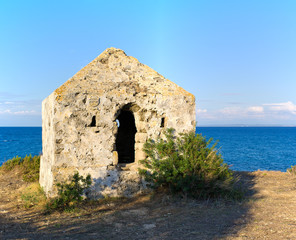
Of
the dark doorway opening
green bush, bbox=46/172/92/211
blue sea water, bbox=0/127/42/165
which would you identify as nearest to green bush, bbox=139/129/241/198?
green bush, bbox=46/172/92/211

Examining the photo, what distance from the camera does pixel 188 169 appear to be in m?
7.10

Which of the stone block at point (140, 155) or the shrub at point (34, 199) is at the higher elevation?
the stone block at point (140, 155)

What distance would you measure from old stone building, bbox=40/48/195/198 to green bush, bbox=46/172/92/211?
28 cm

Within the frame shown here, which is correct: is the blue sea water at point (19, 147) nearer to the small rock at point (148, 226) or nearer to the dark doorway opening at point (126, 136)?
the dark doorway opening at point (126, 136)

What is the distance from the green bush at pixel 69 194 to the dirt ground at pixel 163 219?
0.27 m

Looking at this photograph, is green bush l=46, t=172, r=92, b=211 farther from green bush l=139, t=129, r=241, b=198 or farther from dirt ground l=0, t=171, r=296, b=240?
green bush l=139, t=129, r=241, b=198

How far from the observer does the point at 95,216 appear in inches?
251

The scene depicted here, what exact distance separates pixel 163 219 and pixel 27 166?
792 cm

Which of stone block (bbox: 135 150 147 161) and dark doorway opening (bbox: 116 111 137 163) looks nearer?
stone block (bbox: 135 150 147 161)

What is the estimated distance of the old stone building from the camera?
725 centimetres

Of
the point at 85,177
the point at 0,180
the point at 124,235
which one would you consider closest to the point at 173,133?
the point at 85,177

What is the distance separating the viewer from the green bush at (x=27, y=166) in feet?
35.6

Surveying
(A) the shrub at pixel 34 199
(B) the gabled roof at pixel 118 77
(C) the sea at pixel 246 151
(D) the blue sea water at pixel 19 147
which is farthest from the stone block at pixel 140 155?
(D) the blue sea water at pixel 19 147

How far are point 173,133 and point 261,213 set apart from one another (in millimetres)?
2908
